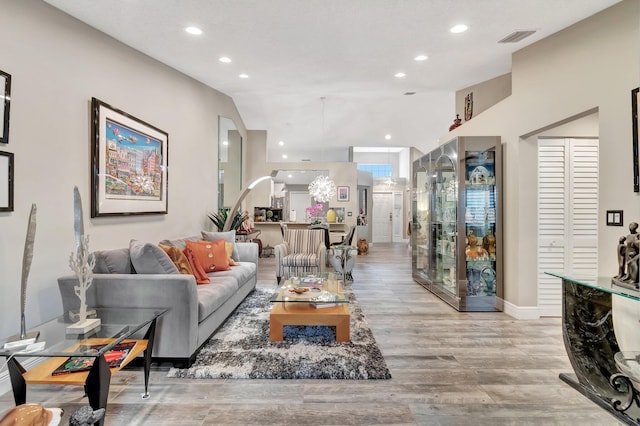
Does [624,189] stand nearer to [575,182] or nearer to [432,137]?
[575,182]

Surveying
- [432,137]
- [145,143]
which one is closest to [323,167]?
[432,137]

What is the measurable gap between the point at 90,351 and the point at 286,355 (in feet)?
4.57

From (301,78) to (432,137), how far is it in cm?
558

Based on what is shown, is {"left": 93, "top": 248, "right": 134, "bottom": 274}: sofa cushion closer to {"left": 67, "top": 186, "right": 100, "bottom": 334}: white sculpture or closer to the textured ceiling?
{"left": 67, "top": 186, "right": 100, "bottom": 334}: white sculpture

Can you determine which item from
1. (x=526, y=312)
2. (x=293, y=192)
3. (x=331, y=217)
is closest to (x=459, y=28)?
(x=526, y=312)

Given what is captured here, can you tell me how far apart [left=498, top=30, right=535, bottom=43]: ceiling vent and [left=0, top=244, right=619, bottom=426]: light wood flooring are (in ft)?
9.66

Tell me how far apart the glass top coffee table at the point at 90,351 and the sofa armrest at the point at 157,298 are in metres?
0.11

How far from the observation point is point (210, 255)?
3668mm

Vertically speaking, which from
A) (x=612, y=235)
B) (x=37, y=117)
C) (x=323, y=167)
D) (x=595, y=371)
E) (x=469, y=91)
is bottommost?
(x=595, y=371)

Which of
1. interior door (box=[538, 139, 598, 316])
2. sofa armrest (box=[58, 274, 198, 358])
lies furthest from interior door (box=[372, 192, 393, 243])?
sofa armrest (box=[58, 274, 198, 358])

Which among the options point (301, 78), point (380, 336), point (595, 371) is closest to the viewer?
point (595, 371)

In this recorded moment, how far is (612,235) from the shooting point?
2402 mm

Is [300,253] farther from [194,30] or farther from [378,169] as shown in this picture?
[378,169]

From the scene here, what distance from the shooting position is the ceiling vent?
303 centimetres
